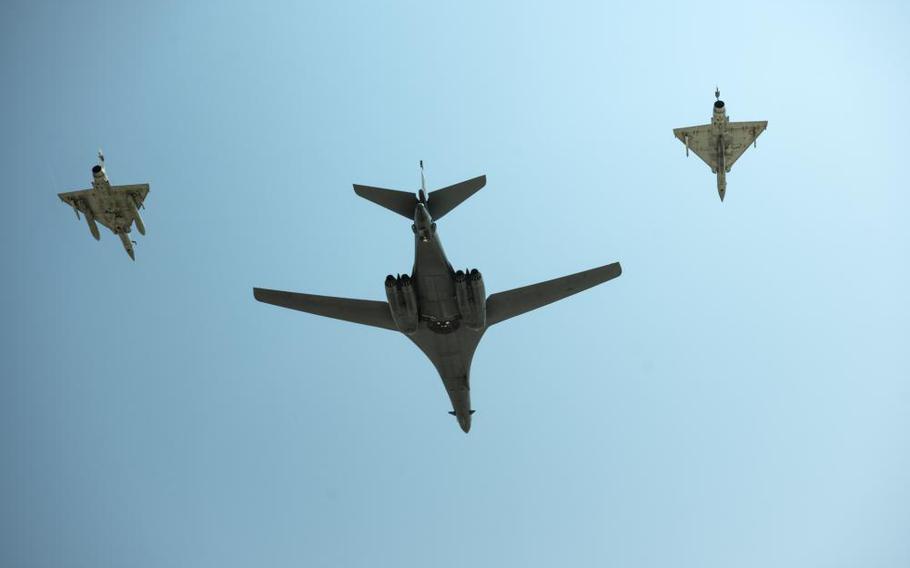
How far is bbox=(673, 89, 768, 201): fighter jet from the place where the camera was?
42750 millimetres

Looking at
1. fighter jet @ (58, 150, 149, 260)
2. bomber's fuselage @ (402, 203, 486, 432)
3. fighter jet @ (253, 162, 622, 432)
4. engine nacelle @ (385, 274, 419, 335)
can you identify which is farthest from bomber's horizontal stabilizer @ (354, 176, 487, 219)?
fighter jet @ (58, 150, 149, 260)

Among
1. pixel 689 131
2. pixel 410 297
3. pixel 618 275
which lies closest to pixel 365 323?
pixel 410 297

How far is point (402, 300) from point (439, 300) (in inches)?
62.5

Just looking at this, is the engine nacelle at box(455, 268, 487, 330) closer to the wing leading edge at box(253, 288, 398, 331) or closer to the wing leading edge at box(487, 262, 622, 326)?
the wing leading edge at box(487, 262, 622, 326)

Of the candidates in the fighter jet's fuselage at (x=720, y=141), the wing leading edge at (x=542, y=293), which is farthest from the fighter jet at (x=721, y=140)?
the wing leading edge at (x=542, y=293)

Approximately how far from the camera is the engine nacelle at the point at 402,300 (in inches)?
1144

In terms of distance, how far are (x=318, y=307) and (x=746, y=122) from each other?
26098 mm

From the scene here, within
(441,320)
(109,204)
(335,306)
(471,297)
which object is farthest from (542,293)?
(109,204)

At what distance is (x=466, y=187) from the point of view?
28578 millimetres

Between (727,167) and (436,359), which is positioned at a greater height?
(727,167)

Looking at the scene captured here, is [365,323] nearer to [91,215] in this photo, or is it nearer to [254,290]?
[254,290]

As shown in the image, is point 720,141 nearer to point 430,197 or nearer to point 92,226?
point 430,197

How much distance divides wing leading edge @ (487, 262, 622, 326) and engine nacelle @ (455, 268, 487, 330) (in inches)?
58.9

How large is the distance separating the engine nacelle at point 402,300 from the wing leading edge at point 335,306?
6.71 feet
